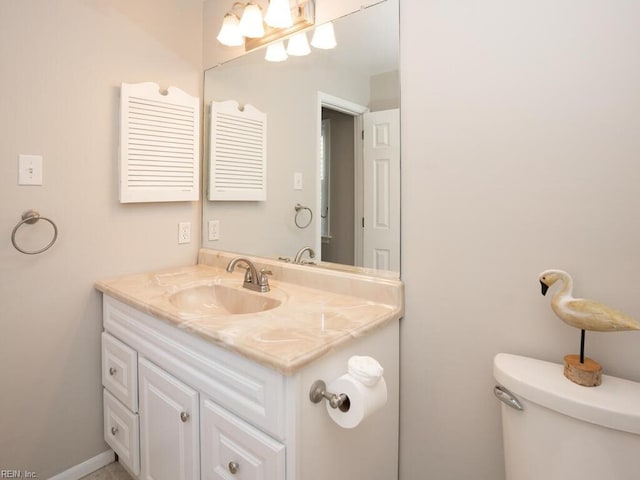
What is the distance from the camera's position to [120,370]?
1516mm

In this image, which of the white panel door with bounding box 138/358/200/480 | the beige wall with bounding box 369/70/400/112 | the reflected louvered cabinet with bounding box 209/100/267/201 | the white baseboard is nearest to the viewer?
the white panel door with bounding box 138/358/200/480

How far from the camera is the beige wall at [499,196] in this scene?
3.01ft

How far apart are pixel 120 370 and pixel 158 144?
3.30 feet

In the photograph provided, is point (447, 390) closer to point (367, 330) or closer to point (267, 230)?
point (367, 330)

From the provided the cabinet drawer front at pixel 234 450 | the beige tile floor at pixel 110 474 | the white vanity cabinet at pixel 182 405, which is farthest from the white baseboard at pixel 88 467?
the cabinet drawer front at pixel 234 450

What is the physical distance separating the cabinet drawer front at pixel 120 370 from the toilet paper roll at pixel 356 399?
90 cm

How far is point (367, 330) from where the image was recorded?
3.56 feet

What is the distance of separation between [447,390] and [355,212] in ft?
2.32

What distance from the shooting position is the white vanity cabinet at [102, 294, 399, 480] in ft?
2.99

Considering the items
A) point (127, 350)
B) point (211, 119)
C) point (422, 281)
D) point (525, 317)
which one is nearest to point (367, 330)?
point (422, 281)

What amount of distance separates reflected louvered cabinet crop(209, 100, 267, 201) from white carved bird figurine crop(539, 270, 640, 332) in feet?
4.24

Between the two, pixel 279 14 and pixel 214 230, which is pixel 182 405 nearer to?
pixel 214 230

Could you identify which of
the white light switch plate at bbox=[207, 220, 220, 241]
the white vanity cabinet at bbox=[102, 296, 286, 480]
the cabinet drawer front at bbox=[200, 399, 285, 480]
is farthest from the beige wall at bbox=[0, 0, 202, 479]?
the cabinet drawer front at bbox=[200, 399, 285, 480]

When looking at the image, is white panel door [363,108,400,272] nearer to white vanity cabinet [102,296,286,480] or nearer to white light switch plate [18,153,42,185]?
white vanity cabinet [102,296,286,480]
